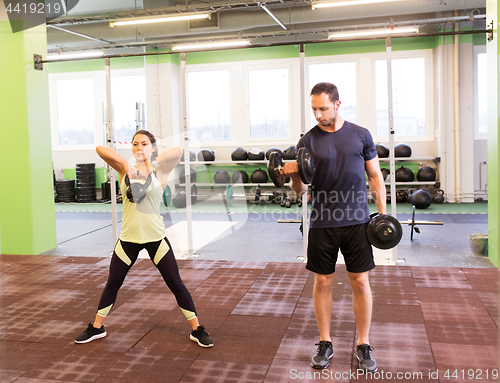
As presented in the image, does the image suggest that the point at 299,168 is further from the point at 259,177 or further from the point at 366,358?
the point at 259,177

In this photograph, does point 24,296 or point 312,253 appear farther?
point 24,296

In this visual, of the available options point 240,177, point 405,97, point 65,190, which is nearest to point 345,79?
point 405,97

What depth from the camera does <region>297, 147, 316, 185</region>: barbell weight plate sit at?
6.96 ft

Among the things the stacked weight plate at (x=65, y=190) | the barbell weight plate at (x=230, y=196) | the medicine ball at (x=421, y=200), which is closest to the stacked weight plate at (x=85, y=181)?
the stacked weight plate at (x=65, y=190)

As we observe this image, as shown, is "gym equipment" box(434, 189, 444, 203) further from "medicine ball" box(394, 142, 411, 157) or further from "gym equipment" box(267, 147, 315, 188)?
"gym equipment" box(267, 147, 315, 188)

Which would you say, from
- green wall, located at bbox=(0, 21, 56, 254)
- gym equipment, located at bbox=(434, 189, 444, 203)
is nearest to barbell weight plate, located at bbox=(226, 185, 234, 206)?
green wall, located at bbox=(0, 21, 56, 254)

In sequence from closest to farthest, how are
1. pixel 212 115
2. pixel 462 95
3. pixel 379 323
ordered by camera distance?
pixel 379 323 → pixel 462 95 → pixel 212 115

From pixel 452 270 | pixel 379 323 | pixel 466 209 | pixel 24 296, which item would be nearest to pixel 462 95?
pixel 466 209

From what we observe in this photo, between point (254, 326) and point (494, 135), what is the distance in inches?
116

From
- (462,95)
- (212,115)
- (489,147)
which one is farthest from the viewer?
(212,115)

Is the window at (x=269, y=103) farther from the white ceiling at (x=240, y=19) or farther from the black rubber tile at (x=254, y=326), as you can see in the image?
the black rubber tile at (x=254, y=326)

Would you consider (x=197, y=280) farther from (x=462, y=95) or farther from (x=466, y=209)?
(x=462, y=95)

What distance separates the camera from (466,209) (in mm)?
7711

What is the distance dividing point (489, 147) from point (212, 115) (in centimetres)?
661
